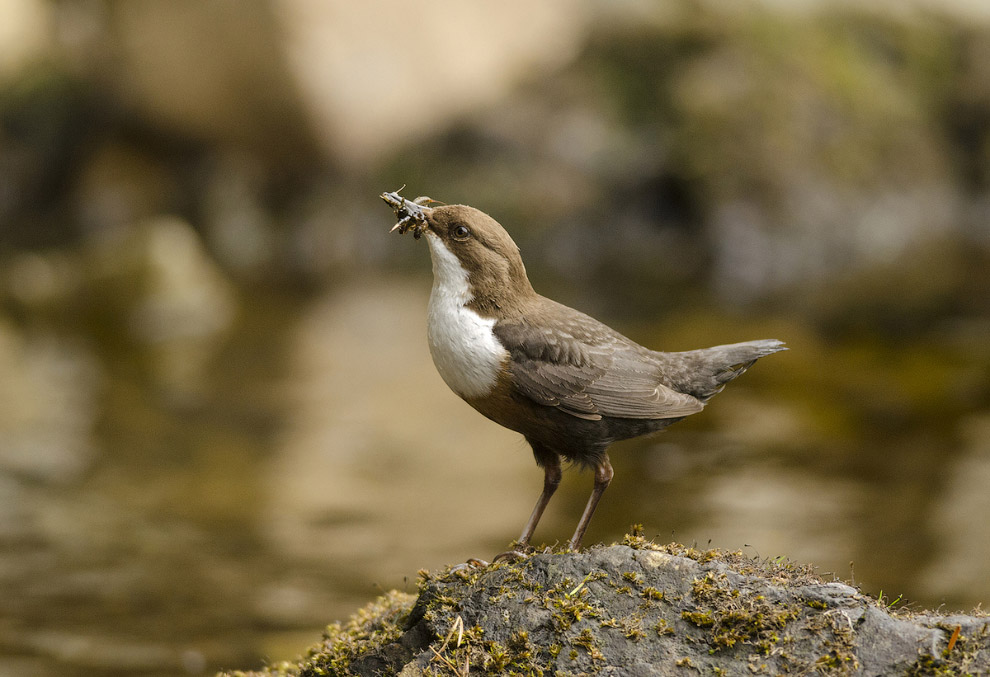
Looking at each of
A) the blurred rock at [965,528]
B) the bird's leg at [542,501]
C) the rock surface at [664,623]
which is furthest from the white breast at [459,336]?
the blurred rock at [965,528]

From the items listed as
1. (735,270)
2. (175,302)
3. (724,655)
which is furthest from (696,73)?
(724,655)

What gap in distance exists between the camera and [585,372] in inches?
149

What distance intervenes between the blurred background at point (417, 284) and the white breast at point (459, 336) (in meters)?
2.84

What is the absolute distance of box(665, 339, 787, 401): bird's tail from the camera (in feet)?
13.3

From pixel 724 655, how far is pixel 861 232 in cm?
1637

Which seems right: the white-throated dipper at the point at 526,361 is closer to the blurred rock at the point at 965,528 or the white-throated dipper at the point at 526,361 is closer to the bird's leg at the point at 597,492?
the bird's leg at the point at 597,492

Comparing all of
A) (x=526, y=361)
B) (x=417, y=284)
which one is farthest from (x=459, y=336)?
(x=417, y=284)

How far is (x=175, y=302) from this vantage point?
14.6 metres

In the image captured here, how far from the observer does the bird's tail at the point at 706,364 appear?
13.3 feet

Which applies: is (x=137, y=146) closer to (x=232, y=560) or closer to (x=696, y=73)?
(x=696, y=73)

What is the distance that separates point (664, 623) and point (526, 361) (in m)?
1.07

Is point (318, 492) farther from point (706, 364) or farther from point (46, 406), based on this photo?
point (706, 364)

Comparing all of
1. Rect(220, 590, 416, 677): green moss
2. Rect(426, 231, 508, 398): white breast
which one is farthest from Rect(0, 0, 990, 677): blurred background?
Rect(426, 231, 508, 398): white breast

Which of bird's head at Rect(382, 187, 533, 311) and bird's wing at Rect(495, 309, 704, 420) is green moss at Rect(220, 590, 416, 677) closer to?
bird's wing at Rect(495, 309, 704, 420)
